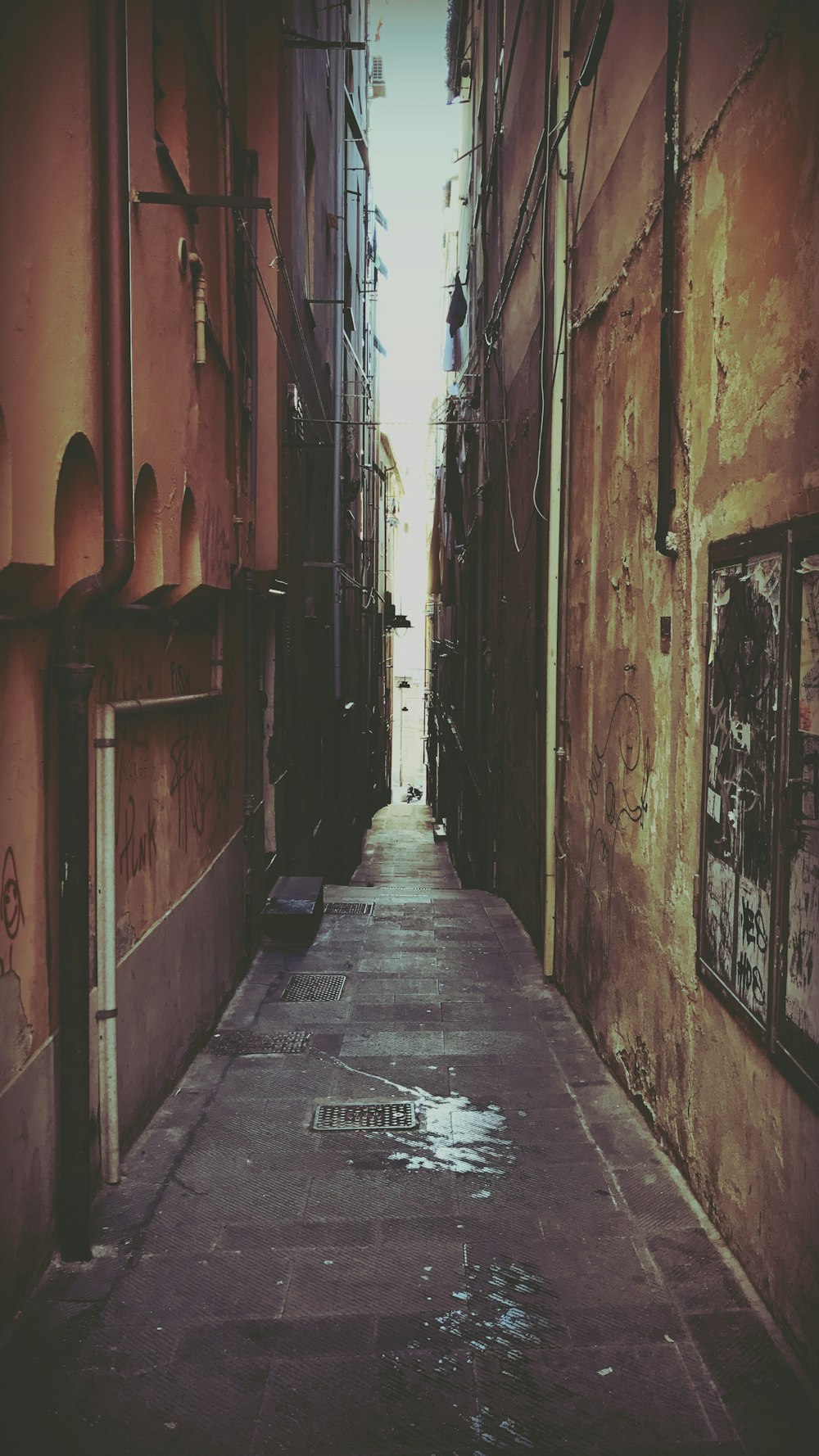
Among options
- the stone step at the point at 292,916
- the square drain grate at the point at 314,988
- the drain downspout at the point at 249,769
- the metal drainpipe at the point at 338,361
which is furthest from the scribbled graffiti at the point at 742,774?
the metal drainpipe at the point at 338,361

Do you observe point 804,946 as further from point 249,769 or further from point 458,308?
point 458,308

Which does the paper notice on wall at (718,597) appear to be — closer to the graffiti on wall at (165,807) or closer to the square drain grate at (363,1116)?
the graffiti on wall at (165,807)

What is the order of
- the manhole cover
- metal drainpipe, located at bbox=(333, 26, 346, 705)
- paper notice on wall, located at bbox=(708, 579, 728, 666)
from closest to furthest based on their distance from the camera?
paper notice on wall, located at bbox=(708, 579, 728, 666) < the manhole cover < metal drainpipe, located at bbox=(333, 26, 346, 705)

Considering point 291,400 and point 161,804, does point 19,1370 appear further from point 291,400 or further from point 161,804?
point 291,400

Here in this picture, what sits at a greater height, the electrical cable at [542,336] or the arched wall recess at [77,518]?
the electrical cable at [542,336]

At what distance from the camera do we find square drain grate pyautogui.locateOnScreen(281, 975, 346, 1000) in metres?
7.81

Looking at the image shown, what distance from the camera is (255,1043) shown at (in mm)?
6773

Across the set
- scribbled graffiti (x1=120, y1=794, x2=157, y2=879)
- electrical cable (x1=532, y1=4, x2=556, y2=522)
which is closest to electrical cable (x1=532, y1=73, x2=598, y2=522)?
electrical cable (x1=532, y1=4, x2=556, y2=522)

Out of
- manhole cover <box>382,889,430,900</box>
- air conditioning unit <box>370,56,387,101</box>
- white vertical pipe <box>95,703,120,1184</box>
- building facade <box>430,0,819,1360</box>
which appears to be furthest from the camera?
air conditioning unit <box>370,56,387,101</box>

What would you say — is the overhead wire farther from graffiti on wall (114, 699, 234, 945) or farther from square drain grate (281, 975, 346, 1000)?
square drain grate (281, 975, 346, 1000)

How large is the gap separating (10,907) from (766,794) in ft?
9.33

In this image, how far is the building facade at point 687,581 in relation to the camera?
11.2 feet

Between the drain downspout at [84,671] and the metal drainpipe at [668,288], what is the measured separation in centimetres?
257

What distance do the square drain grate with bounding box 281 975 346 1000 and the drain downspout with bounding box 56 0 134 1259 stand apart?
3.72 m
